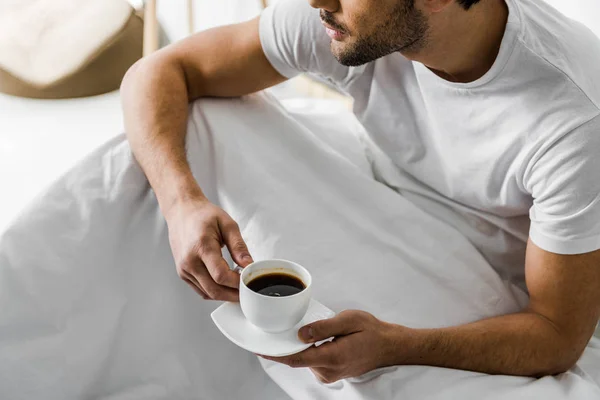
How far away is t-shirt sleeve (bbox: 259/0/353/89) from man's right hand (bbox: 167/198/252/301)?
1.25 ft

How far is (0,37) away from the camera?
2.48 m

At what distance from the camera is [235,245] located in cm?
102

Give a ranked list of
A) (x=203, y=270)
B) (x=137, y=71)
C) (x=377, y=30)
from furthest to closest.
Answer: (x=137, y=71), (x=377, y=30), (x=203, y=270)

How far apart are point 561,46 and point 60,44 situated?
1951 millimetres

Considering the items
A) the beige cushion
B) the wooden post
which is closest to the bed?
the wooden post

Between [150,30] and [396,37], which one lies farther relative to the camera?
[150,30]

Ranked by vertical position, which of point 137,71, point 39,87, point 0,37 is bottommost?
point 39,87

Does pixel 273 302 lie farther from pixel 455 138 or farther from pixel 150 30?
pixel 150 30

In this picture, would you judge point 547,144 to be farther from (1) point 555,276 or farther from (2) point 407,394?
(2) point 407,394

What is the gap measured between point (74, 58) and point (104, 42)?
0.12 metres

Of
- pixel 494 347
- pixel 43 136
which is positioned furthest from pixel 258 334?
pixel 43 136

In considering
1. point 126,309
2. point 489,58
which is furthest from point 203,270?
point 489,58

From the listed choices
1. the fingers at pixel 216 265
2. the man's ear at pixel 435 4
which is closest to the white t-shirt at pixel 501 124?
the man's ear at pixel 435 4

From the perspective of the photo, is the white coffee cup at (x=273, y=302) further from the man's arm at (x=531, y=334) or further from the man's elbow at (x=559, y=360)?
the man's elbow at (x=559, y=360)
